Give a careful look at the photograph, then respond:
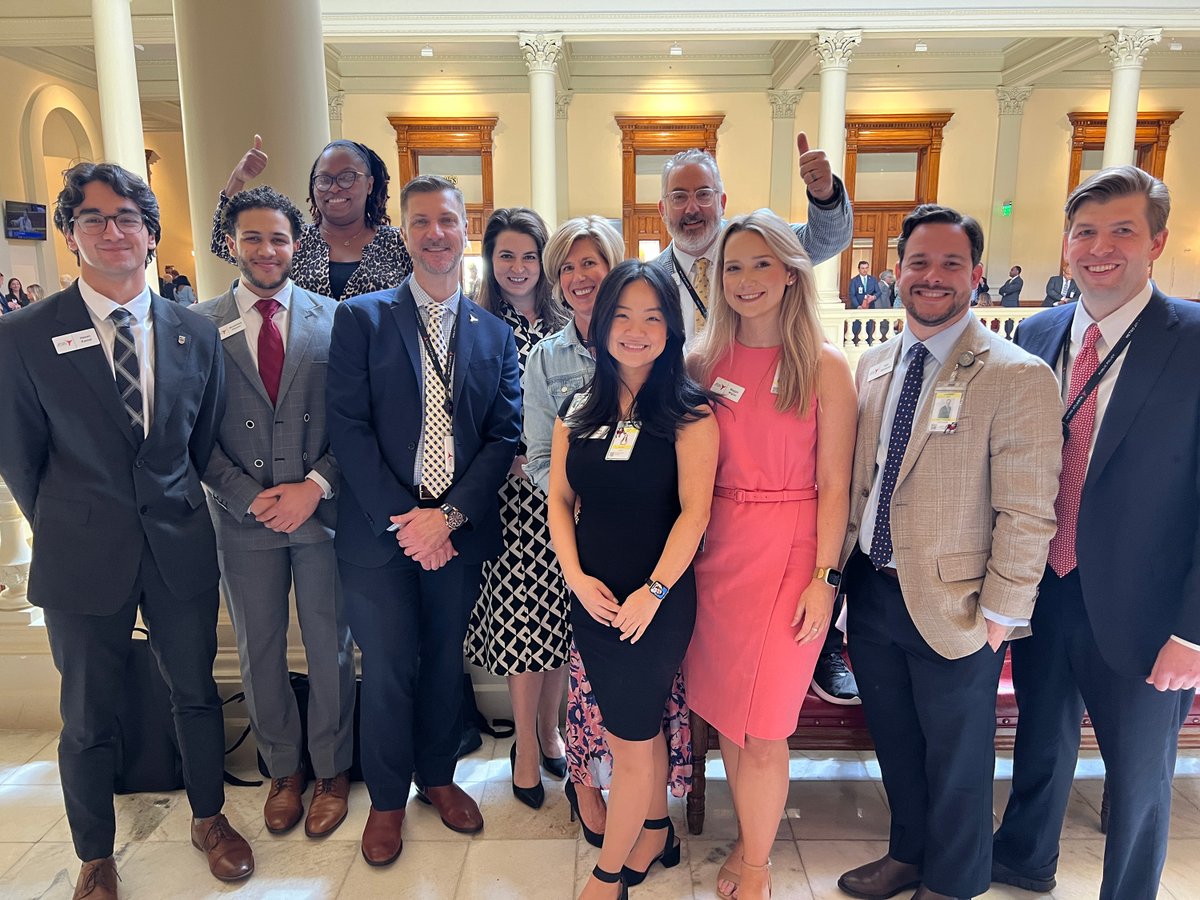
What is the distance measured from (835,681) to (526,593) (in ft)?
3.49

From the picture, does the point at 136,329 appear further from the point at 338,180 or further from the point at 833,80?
the point at 833,80

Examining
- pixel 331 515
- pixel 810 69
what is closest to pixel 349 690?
pixel 331 515

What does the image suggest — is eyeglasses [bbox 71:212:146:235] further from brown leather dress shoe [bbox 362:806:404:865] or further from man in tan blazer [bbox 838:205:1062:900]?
man in tan blazer [bbox 838:205:1062:900]

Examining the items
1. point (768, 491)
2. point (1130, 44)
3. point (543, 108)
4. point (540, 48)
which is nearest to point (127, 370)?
point (768, 491)

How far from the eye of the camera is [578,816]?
243cm

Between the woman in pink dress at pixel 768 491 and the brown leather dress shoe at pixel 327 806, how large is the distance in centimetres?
133

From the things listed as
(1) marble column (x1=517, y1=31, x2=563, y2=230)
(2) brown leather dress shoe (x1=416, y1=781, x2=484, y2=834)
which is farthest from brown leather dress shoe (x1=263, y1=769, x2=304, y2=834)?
(1) marble column (x1=517, y1=31, x2=563, y2=230)

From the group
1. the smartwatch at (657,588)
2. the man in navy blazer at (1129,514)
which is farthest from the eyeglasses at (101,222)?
the man in navy blazer at (1129,514)

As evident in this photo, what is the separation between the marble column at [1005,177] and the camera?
15.2 m

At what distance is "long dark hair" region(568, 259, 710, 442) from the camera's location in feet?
6.04

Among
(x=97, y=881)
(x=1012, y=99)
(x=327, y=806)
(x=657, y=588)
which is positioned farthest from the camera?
(x=1012, y=99)

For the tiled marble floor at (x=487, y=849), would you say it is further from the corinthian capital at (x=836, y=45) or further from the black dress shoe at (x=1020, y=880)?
the corinthian capital at (x=836, y=45)

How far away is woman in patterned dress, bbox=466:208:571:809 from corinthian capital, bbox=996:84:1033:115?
16508 millimetres

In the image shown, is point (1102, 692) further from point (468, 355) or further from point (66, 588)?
point (66, 588)
